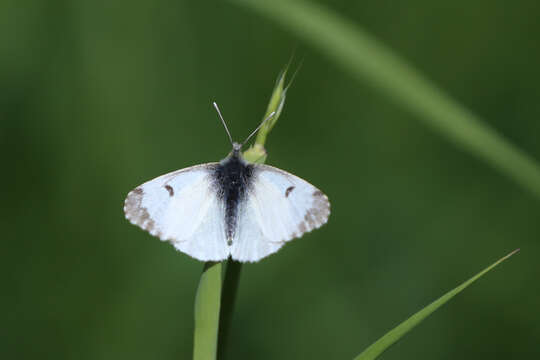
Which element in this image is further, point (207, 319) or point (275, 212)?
point (275, 212)

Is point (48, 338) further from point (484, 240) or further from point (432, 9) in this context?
point (432, 9)

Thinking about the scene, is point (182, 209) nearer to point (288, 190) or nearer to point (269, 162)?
point (288, 190)

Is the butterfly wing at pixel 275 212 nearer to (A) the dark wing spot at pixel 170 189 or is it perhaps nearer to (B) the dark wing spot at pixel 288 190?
(B) the dark wing spot at pixel 288 190

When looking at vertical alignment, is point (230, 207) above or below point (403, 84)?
below

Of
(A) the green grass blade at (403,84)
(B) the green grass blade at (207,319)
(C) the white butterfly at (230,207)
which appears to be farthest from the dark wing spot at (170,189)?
(A) the green grass blade at (403,84)

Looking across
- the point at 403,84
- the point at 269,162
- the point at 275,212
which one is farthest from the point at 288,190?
the point at 269,162

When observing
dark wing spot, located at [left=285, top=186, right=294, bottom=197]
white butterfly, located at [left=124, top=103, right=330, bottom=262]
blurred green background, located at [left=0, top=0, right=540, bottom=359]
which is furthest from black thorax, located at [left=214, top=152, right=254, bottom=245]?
blurred green background, located at [left=0, top=0, right=540, bottom=359]

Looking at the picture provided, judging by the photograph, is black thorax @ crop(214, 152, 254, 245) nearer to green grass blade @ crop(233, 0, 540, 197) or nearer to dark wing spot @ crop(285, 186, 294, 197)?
dark wing spot @ crop(285, 186, 294, 197)
